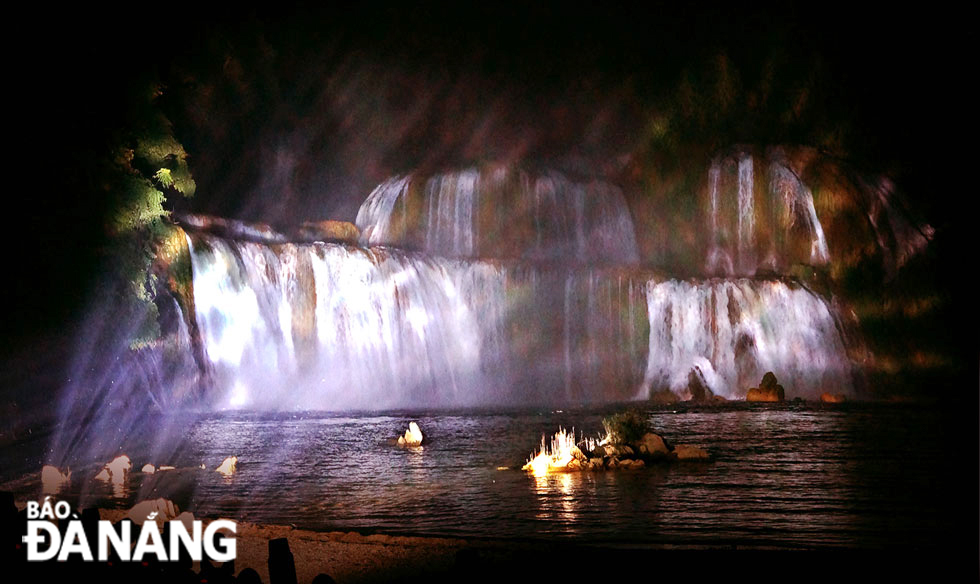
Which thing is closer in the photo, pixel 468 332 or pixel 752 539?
pixel 752 539

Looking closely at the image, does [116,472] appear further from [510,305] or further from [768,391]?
[768,391]

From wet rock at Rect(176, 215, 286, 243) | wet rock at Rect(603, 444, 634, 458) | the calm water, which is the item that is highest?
wet rock at Rect(176, 215, 286, 243)

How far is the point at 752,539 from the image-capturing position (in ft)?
31.5

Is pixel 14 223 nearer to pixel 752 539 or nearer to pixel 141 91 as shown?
pixel 141 91

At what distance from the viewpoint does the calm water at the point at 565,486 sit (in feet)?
34.1

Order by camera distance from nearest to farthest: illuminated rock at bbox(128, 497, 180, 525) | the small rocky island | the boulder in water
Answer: illuminated rock at bbox(128, 497, 180, 525) → the small rocky island → the boulder in water

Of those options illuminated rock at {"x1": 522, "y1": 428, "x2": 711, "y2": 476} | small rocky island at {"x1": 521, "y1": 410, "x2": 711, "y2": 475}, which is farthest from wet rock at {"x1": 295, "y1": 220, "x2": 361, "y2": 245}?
illuminated rock at {"x1": 522, "y1": 428, "x2": 711, "y2": 476}

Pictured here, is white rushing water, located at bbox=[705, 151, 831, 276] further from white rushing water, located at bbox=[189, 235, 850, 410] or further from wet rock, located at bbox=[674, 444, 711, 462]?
wet rock, located at bbox=[674, 444, 711, 462]

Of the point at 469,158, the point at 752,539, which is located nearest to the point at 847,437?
the point at 752,539

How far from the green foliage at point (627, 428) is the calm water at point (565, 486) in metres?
1.44

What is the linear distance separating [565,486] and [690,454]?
4.11 meters

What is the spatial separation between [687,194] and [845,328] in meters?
11.4

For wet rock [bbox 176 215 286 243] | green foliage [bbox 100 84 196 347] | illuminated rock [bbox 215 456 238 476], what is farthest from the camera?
wet rock [bbox 176 215 286 243]

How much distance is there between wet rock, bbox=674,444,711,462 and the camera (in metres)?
17.1
